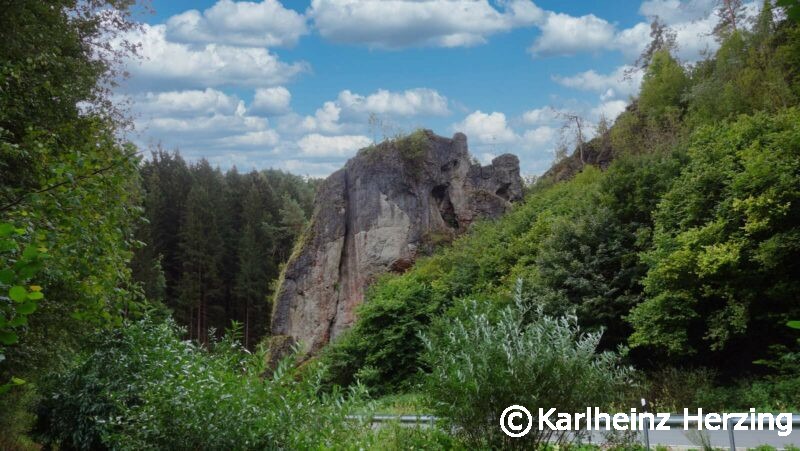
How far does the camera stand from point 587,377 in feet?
24.3

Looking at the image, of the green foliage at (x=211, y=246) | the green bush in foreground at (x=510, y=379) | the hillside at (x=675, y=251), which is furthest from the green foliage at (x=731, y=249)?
the green foliage at (x=211, y=246)

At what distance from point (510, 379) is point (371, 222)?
3049 centimetres

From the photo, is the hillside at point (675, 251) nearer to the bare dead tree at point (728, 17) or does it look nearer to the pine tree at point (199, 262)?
the bare dead tree at point (728, 17)

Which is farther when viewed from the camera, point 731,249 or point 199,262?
point 199,262

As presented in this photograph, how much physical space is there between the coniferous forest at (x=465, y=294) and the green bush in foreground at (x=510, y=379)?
3cm

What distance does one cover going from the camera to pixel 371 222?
1476 inches

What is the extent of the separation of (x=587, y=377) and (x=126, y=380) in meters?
7.30

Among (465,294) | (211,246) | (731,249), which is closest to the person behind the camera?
(731,249)

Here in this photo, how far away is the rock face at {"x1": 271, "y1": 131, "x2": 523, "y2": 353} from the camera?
37281 mm

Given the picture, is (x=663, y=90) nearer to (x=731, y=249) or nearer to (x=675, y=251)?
(x=675, y=251)

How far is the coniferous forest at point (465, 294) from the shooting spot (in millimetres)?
7277

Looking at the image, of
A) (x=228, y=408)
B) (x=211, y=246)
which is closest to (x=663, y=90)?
(x=228, y=408)

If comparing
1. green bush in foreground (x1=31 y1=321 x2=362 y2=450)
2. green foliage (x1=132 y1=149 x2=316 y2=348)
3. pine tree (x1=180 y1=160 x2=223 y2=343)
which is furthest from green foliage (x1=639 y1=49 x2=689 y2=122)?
pine tree (x1=180 y1=160 x2=223 y2=343)

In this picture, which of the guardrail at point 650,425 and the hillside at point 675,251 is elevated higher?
the hillside at point 675,251
